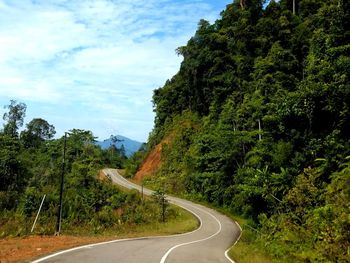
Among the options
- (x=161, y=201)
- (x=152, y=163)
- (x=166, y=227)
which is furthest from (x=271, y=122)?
(x=152, y=163)

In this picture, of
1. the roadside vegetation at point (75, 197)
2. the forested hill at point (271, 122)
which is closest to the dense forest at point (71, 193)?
the roadside vegetation at point (75, 197)

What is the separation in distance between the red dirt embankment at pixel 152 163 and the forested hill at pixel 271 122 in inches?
82.6

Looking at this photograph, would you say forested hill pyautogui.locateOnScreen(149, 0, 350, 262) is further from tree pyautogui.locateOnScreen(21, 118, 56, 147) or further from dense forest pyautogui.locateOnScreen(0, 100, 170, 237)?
tree pyautogui.locateOnScreen(21, 118, 56, 147)

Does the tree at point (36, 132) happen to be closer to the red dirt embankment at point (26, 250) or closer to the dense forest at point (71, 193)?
the dense forest at point (71, 193)

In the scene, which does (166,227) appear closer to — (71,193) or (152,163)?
(71,193)

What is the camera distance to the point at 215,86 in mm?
55594

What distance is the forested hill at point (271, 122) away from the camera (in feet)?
57.3

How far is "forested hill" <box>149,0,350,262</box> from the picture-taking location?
57.3 ft

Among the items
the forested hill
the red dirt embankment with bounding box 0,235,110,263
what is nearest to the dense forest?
the forested hill

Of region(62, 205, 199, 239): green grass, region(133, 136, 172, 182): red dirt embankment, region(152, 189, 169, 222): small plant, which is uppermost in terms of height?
region(133, 136, 172, 182): red dirt embankment

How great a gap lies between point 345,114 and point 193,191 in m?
31.0

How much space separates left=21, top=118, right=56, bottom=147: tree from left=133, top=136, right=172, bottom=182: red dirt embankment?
84.4 feet

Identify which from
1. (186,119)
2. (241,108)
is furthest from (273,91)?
(186,119)

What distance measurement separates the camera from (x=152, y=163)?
224 ft
